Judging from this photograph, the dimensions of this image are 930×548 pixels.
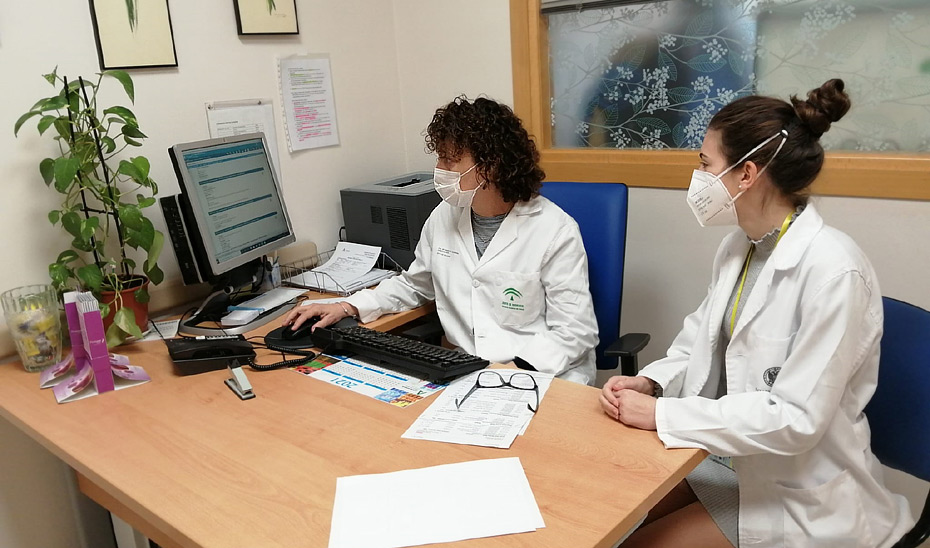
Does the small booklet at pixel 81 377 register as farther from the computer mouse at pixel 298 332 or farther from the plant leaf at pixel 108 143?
the plant leaf at pixel 108 143

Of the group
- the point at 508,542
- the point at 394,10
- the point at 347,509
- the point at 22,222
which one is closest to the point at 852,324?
the point at 508,542

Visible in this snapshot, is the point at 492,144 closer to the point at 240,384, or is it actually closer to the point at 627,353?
the point at 627,353

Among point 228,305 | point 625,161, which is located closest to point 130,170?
point 228,305

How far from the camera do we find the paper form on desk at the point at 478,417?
51.8 inches

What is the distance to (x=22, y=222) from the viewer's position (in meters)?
1.88

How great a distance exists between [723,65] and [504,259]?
910 millimetres

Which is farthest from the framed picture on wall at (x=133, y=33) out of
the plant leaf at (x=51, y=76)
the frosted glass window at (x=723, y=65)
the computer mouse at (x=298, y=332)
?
the frosted glass window at (x=723, y=65)

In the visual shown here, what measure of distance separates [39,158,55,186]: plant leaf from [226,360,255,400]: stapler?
70 centimetres

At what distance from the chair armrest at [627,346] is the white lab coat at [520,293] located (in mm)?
90

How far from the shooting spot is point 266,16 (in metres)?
2.39

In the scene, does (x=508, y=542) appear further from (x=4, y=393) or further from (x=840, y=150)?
(x=840, y=150)

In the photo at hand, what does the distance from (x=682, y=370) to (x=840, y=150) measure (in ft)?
2.96

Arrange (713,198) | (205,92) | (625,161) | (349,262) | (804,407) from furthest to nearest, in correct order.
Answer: (349,262), (625,161), (205,92), (713,198), (804,407)

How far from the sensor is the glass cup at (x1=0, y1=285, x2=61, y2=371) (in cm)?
173
